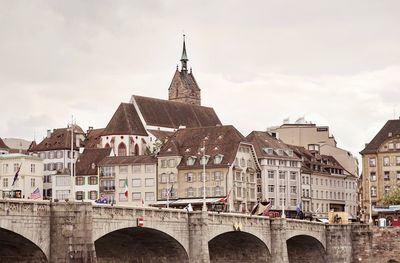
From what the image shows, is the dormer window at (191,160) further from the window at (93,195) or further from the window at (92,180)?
the window at (93,195)

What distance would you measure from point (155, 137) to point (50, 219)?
95542 mm

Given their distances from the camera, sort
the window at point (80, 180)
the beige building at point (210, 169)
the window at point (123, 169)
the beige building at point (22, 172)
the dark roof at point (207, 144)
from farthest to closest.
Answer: the beige building at point (22, 172) → the window at point (80, 180) → the window at point (123, 169) → the dark roof at point (207, 144) → the beige building at point (210, 169)

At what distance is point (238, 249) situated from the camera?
93.6 metres

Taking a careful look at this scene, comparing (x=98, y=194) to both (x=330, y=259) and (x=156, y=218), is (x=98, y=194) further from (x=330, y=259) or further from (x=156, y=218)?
(x=156, y=218)

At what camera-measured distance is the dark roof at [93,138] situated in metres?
160

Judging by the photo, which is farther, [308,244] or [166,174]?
[166,174]

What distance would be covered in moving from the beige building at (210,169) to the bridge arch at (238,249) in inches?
1402

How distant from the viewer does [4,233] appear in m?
60.2

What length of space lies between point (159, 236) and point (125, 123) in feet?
268

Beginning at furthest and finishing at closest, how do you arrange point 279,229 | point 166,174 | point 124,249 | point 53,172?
point 53,172 → point 166,174 → point 279,229 → point 124,249

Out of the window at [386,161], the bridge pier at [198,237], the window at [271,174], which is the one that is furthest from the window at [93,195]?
the bridge pier at [198,237]

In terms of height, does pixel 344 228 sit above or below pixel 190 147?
below

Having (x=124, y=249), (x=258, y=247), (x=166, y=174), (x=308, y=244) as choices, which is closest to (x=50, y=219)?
(x=124, y=249)

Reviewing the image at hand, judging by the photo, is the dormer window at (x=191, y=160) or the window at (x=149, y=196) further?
the window at (x=149, y=196)
